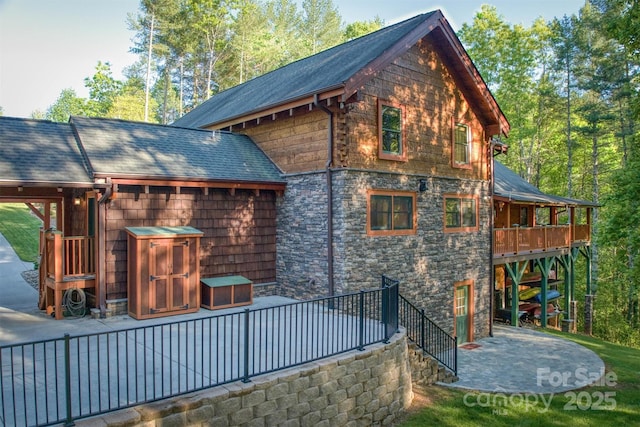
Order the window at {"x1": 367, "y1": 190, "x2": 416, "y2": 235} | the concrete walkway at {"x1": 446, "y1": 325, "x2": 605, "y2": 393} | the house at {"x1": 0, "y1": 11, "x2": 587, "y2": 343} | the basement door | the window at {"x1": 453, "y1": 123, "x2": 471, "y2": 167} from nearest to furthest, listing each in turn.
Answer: the house at {"x1": 0, "y1": 11, "x2": 587, "y2": 343}
the concrete walkway at {"x1": 446, "y1": 325, "x2": 605, "y2": 393}
the window at {"x1": 367, "y1": 190, "x2": 416, "y2": 235}
the window at {"x1": 453, "y1": 123, "x2": 471, "y2": 167}
the basement door

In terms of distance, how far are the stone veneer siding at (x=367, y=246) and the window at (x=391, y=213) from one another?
7.2 inches

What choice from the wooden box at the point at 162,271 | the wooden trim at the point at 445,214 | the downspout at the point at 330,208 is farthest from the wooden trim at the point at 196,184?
the wooden trim at the point at 445,214

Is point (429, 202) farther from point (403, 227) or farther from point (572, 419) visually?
point (572, 419)

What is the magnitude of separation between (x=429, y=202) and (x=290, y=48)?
31.8 meters

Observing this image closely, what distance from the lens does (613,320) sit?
2867 centimetres

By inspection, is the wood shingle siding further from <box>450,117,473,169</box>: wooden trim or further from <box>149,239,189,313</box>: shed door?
<box>450,117,473,169</box>: wooden trim

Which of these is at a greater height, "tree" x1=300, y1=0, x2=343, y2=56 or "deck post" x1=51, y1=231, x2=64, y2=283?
"tree" x1=300, y1=0, x2=343, y2=56

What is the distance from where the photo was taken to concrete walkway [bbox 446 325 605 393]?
10797mm

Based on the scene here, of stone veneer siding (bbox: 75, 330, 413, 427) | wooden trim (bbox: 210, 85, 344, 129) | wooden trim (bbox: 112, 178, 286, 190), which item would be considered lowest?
stone veneer siding (bbox: 75, 330, 413, 427)

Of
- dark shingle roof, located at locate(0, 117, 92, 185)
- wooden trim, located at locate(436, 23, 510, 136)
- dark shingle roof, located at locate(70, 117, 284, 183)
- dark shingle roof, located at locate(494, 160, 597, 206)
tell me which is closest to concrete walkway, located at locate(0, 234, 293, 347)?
dark shingle roof, located at locate(0, 117, 92, 185)

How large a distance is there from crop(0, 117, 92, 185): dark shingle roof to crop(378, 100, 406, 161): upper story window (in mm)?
7063

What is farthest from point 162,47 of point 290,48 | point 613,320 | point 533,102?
point 613,320

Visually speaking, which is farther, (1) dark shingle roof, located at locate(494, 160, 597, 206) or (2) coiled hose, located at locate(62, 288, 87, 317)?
(1) dark shingle roof, located at locate(494, 160, 597, 206)

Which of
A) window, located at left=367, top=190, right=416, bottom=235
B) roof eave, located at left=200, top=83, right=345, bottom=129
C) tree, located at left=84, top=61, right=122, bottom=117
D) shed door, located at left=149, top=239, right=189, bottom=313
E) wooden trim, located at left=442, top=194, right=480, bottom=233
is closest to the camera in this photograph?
shed door, located at left=149, top=239, right=189, bottom=313
